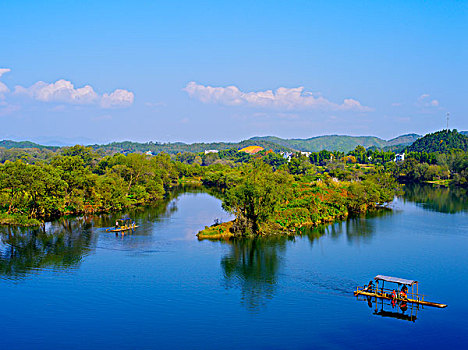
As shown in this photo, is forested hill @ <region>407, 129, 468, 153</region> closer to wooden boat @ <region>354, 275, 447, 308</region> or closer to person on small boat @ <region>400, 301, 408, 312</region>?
wooden boat @ <region>354, 275, 447, 308</region>

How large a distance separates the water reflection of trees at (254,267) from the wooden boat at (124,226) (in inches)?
430

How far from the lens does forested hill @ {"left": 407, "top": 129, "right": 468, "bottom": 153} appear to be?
142 metres

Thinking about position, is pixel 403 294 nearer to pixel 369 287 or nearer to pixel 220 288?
pixel 369 287

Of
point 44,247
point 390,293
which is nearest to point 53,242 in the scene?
point 44,247

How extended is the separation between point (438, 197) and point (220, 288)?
5553 centimetres

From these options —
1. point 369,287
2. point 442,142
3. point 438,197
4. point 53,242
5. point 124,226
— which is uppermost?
point 442,142

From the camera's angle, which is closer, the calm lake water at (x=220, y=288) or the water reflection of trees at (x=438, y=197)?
the calm lake water at (x=220, y=288)

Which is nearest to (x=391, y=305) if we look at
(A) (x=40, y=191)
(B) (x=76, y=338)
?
(B) (x=76, y=338)

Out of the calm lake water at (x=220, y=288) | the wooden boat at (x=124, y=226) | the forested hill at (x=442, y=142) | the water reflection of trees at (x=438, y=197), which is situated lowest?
the calm lake water at (x=220, y=288)

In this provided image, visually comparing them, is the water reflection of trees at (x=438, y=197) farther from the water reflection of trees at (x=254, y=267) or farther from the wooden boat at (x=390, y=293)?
the wooden boat at (x=390, y=293)

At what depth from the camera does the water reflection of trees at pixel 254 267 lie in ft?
87.5

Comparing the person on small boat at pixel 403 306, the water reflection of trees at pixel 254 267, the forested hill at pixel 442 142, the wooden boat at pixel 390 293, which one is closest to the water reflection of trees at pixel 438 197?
the water reflection of trees at pixel 254 267

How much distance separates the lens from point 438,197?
234 feet

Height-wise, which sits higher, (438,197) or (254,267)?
(438,197)
